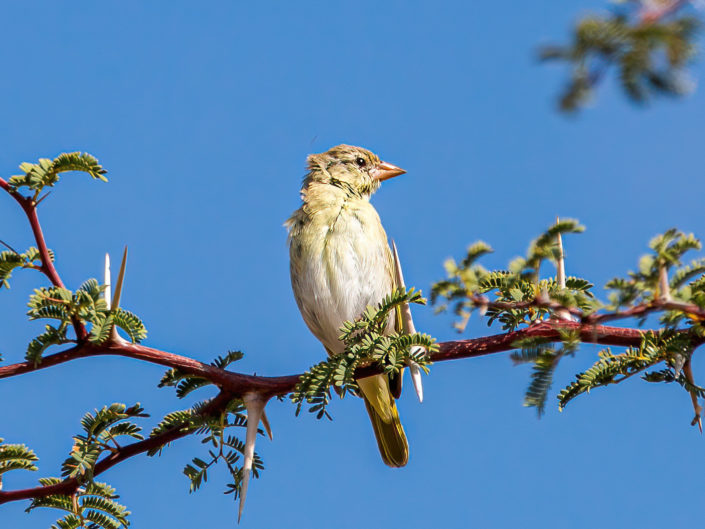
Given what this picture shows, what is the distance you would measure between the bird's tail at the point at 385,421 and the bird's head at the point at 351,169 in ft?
5.20

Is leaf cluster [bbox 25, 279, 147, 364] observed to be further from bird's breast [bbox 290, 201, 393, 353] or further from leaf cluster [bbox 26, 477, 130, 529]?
bird's breast [bbox 290, 201, 393, 353]

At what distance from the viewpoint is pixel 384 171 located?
653 centimetres

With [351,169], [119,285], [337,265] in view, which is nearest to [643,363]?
[119,285]

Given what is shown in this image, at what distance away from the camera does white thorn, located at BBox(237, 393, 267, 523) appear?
3.15 meters

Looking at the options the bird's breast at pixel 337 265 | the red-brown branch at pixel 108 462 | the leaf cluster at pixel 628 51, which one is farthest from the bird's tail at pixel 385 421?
the leaf cluster at pixel 628 51

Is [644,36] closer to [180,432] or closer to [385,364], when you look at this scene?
[385,364]

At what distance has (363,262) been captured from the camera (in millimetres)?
5375

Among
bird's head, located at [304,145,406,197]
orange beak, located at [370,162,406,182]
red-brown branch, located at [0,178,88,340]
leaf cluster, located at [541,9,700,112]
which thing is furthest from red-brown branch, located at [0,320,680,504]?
orange beak, located at [370,162,406,182]

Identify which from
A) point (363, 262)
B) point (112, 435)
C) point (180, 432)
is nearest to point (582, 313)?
point (180, 432)

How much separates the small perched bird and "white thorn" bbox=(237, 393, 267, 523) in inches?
78.5

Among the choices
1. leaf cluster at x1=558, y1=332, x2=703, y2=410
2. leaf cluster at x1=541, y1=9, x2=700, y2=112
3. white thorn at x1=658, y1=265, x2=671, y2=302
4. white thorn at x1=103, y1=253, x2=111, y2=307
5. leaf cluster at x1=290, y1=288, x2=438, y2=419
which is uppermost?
white thorn at x1=103, y1=253, x2=111, y2=307

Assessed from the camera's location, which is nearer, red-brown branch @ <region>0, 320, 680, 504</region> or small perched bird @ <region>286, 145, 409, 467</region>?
red-brown branch @ <region>0, 320, 680, 504</region>

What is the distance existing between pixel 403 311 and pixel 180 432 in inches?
48.9

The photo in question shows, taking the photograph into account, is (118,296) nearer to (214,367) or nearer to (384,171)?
(214,367)
